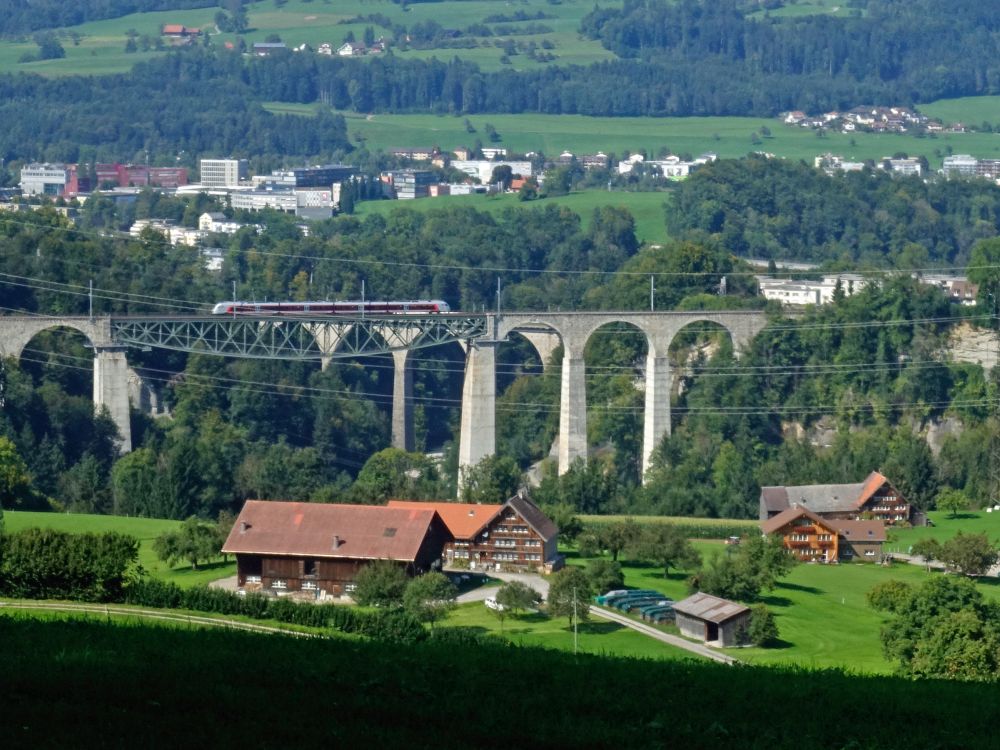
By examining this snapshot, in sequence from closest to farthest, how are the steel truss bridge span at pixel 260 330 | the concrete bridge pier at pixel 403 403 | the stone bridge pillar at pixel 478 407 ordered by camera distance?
the steel truss bridge span at pixel 260 330 → the stone bridge pillar at pixel 478 407 → the concrete bridge pier at pixel 403 403

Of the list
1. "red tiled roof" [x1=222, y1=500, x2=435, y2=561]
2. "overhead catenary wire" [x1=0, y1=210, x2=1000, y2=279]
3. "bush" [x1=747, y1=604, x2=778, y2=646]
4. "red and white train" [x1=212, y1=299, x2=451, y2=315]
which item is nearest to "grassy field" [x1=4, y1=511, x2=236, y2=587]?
"red tiled roof" [x1=222, y1=500, x2=435, y2=561]

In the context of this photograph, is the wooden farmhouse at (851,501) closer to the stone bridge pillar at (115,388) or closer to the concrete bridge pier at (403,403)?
the stone bridge pillar at (115,388)

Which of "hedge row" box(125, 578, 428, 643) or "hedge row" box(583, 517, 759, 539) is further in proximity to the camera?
"hedge row" box(583, 517, 759, 539)

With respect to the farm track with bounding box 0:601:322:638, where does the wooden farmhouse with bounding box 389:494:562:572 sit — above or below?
below

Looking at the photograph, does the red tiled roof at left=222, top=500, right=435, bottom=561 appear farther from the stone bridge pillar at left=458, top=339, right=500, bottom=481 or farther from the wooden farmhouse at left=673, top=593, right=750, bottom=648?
the stone bridge pillar at left=458, top=339, right=500, bottom=481

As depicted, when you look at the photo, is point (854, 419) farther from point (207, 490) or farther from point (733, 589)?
point (733, 589)

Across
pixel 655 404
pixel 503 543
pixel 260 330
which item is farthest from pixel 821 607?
pixel 260 330

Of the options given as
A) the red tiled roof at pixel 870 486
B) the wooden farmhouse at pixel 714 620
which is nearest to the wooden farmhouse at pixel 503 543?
the wooden farmhouse at pixel 714 620
